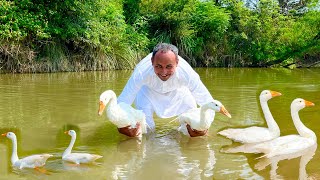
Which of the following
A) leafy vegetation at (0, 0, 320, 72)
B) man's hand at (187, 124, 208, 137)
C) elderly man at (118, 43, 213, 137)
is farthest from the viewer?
leafy vegetation at (0, 0, 320, 72)

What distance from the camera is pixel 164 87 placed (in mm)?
5809

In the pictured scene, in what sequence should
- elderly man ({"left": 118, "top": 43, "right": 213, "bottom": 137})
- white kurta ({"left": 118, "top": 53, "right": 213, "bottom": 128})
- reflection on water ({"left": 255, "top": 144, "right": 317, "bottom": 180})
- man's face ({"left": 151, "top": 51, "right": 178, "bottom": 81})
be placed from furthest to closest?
white kurta ({"left": 118, "top": 53, "right": 213, "bottom": 128})
elderly man ({"left": 118, "top": 43, "right": 213, "bottom": 137})
man's face ({"left": 151, "top": 51, "right": 178, "bottom": 81})
reflection on water ({"left": 255, "top": 144, "right": 317, "bottom": 180})

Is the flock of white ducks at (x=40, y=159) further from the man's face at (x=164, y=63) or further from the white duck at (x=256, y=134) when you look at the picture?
the white duck at (x=256, y=134)

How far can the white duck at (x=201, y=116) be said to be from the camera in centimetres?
513

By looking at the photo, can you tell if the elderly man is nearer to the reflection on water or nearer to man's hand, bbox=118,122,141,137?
man's hand, bbox=118,122,141,137

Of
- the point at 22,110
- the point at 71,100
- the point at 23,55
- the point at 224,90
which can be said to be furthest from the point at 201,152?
the point at 23,55

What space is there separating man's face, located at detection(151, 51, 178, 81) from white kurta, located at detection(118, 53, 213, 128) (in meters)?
0.26

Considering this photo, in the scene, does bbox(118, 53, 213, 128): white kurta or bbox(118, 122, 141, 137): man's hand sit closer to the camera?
bbox(118, 122, 141, 137): man's hand

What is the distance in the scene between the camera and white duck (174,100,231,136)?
5133 millimetres

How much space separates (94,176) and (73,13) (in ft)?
57.8

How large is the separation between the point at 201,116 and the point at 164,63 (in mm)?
763

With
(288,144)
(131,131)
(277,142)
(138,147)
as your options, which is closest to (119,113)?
(131,131)

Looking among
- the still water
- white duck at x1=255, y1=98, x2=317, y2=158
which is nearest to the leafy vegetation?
the still water

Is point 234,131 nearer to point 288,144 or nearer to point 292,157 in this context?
point 288,144
